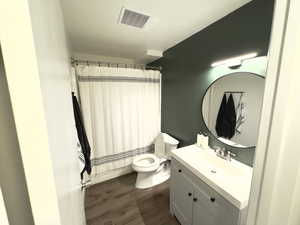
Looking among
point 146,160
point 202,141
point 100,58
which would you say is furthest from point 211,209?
point 100,58

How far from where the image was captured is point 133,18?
1474 mm

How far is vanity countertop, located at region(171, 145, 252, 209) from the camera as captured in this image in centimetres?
96

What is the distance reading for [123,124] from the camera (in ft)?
7.82

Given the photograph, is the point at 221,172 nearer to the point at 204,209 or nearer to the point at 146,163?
the point at 204,209

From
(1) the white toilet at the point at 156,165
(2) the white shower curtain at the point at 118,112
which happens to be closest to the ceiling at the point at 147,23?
(2) the white shower curtain at the point at 118,112

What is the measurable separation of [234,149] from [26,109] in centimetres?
171

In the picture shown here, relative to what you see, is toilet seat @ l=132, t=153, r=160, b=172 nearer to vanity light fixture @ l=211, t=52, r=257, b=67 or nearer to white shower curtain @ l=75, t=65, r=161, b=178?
white shower curtain @ l=75, t=65, r=161, b=178

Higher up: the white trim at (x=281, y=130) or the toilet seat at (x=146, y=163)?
the white trim at (x=281, y=130)

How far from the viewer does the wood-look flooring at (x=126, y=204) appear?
1606mm

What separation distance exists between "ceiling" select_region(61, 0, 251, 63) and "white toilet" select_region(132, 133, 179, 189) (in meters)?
1.62

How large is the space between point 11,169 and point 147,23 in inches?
69.6

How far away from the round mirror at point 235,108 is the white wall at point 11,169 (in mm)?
1475

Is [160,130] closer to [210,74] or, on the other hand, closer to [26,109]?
[210,74]

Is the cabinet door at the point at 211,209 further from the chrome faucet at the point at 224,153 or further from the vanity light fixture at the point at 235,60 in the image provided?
the vanity light fixture at the point at 235,60
